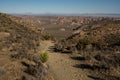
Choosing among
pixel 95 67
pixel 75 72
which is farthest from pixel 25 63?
pixel 95 67

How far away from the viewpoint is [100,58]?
1805 centimetres

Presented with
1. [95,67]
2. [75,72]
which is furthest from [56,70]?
[95,67]

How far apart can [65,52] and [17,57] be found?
7556 millimetres

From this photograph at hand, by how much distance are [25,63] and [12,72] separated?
247 centimetres

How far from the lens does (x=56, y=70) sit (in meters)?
16.1

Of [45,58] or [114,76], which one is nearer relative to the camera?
[114,76]

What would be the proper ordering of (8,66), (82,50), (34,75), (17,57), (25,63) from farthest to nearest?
(82,50) → (17,57) → (25,63) → (8,66) → (34,75)

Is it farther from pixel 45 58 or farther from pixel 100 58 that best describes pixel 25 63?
pixel 100 58

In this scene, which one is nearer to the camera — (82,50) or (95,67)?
(95,67)

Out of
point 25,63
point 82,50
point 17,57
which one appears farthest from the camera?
point 82,50

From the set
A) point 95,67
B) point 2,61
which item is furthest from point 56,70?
point 2,61

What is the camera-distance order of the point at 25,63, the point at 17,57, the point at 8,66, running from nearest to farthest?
the point at 8,66
the point at 25,63
the point at 17,57

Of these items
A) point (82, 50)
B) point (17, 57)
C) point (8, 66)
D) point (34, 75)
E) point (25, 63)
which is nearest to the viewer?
point (34, 75)

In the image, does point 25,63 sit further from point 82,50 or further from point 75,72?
point 82,50
